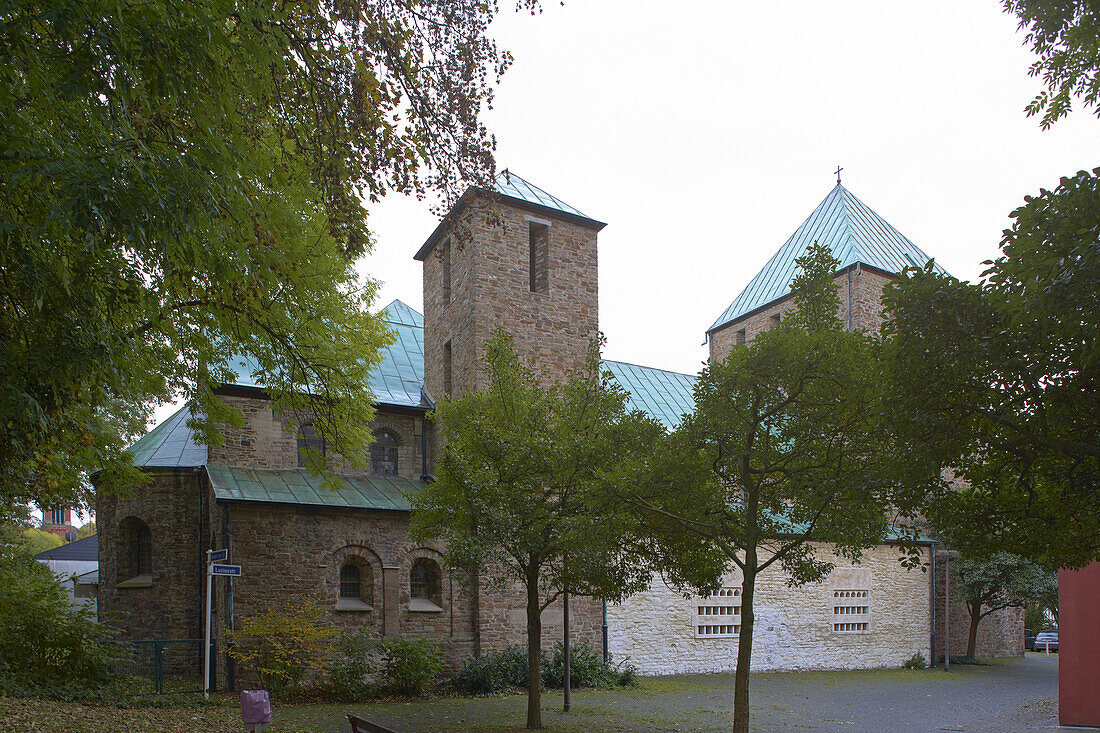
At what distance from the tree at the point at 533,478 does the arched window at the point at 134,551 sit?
338 inches

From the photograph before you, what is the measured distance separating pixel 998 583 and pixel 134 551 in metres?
25.5

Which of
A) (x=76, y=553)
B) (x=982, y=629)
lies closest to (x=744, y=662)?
(x=982, y=629)

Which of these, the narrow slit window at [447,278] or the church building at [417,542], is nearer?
the church building at [417,542]

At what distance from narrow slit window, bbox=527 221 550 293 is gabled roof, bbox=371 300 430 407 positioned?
3.83m

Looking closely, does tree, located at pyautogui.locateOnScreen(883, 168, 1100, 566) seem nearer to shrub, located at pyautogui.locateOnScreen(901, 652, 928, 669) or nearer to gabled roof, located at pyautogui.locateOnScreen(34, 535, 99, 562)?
shrub, located at pyautogui.locateOnScreen(901, 652, 928, 669)

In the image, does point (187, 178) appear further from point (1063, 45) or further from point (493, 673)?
point (493, 673)

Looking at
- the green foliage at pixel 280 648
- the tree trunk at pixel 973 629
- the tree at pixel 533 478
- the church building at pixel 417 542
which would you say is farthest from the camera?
the tree trunk at pixel 973 629

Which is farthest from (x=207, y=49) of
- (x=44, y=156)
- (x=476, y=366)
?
(x=476, y=366)

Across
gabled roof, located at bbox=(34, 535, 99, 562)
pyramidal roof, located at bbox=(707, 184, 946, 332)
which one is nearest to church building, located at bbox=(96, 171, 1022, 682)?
pyramidal roof, located at bbox=(707, 184, 946, 332)

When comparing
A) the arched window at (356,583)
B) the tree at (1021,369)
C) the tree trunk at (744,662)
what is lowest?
the arched window at (356,583)

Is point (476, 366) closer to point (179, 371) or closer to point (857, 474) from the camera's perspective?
point (179, 371)

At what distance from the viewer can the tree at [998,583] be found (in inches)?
1040

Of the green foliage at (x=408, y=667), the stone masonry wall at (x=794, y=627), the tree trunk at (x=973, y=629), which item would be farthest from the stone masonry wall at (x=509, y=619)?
the tree trunk at (x=973, y=629)

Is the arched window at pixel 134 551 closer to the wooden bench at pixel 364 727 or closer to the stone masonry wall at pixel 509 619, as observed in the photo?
the stone masonry wall at pixel 509 619
